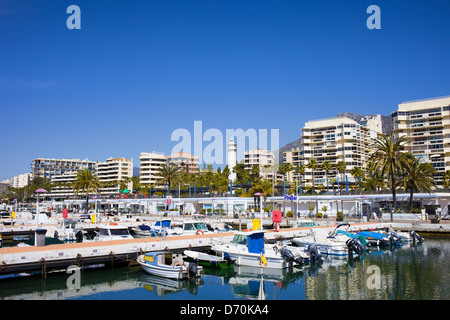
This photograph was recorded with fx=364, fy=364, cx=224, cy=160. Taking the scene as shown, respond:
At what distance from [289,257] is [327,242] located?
975 cm

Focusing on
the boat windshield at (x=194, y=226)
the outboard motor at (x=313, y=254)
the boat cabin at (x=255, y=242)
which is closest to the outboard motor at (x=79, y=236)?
the boat windshield at (x=194, y=226)

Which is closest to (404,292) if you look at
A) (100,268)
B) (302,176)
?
(100,268)

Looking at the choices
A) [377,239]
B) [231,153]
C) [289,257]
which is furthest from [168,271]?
[231,153]

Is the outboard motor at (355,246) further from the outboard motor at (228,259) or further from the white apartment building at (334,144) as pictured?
the white apartment building at (334,144)

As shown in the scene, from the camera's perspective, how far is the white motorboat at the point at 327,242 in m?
37.1

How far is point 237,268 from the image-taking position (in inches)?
1186

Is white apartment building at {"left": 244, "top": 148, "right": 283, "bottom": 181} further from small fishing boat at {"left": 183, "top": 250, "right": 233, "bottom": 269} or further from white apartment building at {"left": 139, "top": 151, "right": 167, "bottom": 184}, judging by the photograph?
small fishing boat at {"left": 183, "top": 250, "right": 233, "bottom": 269}

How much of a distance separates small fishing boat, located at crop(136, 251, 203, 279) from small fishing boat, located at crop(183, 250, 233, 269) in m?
3.19

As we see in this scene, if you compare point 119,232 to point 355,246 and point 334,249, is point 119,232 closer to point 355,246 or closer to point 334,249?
point 334,249

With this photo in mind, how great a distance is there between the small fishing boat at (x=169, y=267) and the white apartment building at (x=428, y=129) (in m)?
98.8

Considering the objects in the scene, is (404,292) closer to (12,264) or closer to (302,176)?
(12,264)

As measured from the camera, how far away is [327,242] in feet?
126
